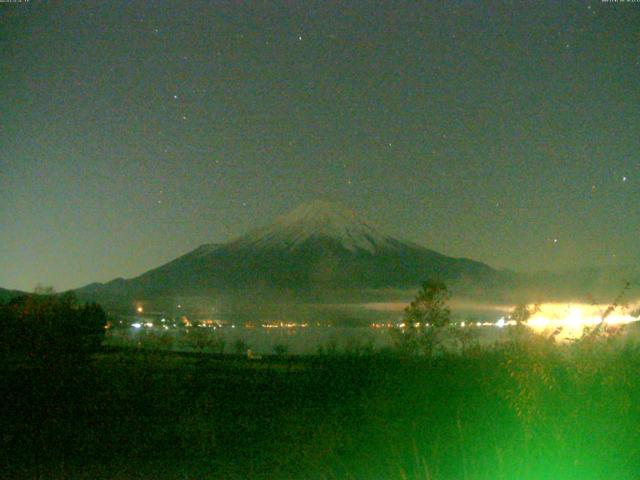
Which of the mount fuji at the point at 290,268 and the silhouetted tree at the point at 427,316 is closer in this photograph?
the silhouetted tree at the point at 427,316

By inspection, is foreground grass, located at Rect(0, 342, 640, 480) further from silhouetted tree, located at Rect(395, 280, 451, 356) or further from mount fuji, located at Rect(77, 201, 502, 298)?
mount fuji, located at Rect(77, 201, 502, 298)

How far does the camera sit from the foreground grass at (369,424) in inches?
385

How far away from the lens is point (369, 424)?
1302 centimetres

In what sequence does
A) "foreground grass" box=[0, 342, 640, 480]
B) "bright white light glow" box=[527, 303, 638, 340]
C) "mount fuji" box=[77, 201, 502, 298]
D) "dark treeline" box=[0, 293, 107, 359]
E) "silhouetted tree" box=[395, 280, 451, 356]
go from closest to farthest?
1. "foreground grass" box=[0, 342, 640, 480]
2. "bright white light glow" box=[527, 303, 638, 340]
3. "dark treeline" box=[0, 293, 107, 359]
4. "silhouetted tree" box=[395, 280, 451, 356]
5. "mount fuji" box=[77, 201, 502, 298]

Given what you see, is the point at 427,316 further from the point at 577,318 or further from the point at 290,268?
the point at 290,268

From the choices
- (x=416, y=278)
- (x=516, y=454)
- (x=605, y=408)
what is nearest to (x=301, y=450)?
(x=516, y=454)

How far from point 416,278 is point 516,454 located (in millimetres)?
85589

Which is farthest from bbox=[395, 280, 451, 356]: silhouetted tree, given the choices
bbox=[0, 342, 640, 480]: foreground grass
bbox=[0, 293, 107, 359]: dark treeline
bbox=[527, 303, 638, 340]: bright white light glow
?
bbox=[527, 303, 638, 340]: bright white light glow

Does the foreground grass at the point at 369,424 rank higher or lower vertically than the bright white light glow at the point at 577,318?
lower

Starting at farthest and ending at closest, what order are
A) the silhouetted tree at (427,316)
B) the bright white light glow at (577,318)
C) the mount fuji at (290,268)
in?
the mount fuji at (290,268), the silhouetted tree at (427,316), the bright white light glow at (577,318)

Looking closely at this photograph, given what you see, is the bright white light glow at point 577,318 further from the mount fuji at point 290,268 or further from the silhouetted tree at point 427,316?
the mount fuji at point 290,268

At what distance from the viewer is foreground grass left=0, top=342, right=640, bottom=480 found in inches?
385

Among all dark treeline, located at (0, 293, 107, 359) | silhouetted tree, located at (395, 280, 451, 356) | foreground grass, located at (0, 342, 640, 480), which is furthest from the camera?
silhouetted tree, located at (395, 280, 451, 356)

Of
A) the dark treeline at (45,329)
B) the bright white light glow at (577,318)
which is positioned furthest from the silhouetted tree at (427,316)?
the bright white light glow at (577,318)
